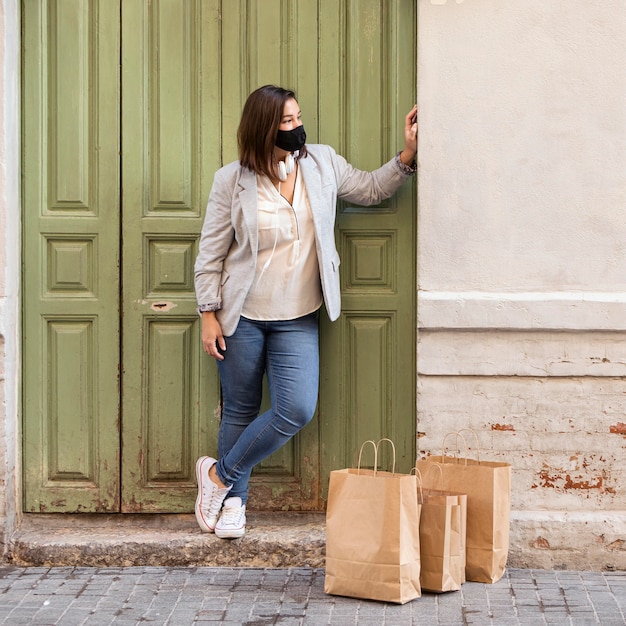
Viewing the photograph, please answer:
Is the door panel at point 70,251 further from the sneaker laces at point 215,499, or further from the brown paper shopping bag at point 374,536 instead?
the brown paper shopping bag at point 374,536

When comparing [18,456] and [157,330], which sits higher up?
[157,330]

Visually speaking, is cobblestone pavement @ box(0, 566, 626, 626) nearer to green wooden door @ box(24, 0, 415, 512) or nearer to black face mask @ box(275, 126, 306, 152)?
green wooden door @ box(24, 0, 415, 512)

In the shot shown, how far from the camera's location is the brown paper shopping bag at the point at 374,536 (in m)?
4.19

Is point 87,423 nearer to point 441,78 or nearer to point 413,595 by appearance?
point 413,595

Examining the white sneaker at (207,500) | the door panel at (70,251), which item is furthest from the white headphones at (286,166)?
the white sneaker at (207,500)

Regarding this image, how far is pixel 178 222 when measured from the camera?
5070mm

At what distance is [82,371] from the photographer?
16.8 feet

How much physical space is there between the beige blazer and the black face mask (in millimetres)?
129

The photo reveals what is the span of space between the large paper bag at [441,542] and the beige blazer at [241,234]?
103cm

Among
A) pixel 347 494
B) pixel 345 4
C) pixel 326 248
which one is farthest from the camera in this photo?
pixel 345 4

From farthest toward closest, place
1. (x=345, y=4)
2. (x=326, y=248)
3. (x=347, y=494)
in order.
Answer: (x=345, y=4) → (x=326, y=248) → (x=347, y=494)

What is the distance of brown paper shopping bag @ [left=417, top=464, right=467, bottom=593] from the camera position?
4332mm

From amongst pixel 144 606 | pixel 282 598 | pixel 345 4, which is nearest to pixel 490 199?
pixel 345 4

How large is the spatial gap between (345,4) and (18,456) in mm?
2832
